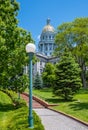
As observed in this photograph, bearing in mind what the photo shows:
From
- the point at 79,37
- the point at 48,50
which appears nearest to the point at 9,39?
the point at 79,37

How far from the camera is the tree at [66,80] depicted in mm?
32031

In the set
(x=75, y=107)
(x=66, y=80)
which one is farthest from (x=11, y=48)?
(x=66, y=80)

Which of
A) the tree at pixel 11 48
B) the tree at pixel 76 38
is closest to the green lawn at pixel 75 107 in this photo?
the tree at pixel 11 48

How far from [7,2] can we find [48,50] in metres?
131

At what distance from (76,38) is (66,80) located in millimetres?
25861

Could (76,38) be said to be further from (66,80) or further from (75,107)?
(75,107)

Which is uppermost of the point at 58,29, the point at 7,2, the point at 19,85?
the point at 58,29

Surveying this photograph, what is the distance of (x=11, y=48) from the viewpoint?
23.5 meters

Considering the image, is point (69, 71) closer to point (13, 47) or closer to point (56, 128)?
point (13, 47)

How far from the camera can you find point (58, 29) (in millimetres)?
59500

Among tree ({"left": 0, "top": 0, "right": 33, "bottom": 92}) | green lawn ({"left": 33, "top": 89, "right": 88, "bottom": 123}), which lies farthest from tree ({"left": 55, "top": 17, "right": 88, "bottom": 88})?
tree ({"left": 0, "top": 0, "right": 33, "bottom": 92})

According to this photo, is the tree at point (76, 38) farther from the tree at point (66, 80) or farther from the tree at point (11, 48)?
the tree at point (11, 48)

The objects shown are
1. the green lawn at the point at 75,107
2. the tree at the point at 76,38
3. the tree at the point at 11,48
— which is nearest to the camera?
the green lawn at the point at 75,107

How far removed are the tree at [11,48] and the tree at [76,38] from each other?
30.1 meters
